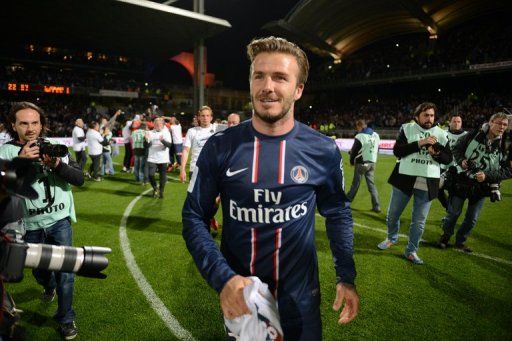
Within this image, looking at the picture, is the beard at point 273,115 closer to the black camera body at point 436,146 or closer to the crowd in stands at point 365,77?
the black camera body at point 436,146

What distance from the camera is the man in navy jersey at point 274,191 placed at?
5.89 ft

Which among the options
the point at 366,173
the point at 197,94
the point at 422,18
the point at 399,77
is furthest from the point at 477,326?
the point at 399,77

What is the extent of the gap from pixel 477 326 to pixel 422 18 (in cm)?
3417

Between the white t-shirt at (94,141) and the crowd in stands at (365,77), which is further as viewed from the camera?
the crowd in stands at (365,77)

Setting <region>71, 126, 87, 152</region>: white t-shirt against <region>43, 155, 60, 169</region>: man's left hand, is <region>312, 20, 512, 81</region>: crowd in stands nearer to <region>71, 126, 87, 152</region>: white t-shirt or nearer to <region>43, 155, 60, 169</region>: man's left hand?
<region>71, 126, 87, 152</region>: white t-shirt

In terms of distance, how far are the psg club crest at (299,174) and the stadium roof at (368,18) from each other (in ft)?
106

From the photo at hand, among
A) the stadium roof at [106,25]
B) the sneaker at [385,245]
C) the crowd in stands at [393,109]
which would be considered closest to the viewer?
the sneaker at [385,245]

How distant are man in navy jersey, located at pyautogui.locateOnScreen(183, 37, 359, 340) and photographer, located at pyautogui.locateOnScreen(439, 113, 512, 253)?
437 centimetres

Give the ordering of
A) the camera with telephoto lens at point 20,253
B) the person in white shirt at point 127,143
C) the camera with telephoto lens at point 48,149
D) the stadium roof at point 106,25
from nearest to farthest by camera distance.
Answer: the camera with telephoto lens at point 20,253 < the camera with telephoto lens at point 48,149 < the person in white shirt at point 127,143 < the stadium roof at point 106,25

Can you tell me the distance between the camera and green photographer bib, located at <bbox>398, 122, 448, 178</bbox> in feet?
16.0

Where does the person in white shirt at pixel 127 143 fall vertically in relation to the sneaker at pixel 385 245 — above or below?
above

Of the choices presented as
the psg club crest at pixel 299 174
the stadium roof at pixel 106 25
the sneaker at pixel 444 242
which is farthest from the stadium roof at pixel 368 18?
the psg club crest at pixel 299 174

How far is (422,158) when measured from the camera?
4914 mm

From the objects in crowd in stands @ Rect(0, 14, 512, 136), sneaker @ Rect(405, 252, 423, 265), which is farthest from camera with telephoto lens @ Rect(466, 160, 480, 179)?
crowd in stands @ Rect(0, 14, 512, 136)
